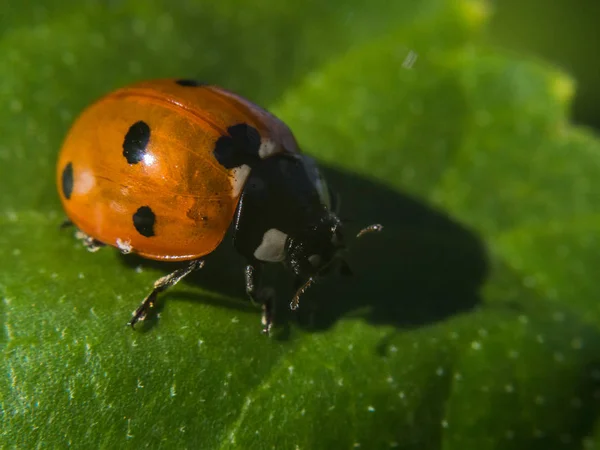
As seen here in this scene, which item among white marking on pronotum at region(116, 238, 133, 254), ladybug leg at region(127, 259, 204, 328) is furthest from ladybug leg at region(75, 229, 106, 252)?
ladybug leg at region(127, 259, 204, 328)

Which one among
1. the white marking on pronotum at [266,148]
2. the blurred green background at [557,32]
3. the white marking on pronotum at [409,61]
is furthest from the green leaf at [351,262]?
the blurred green background at [557,32]

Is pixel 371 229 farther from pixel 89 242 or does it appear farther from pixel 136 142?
pixel 89 242

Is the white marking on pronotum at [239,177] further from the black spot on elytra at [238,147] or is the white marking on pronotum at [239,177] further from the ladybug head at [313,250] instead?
the ladybug head at [313,250]

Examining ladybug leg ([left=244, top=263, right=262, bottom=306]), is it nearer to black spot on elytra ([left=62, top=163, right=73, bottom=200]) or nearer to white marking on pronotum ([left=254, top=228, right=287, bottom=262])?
white marking on pronotum ([left=254, top=228, right=287, bottom=262])

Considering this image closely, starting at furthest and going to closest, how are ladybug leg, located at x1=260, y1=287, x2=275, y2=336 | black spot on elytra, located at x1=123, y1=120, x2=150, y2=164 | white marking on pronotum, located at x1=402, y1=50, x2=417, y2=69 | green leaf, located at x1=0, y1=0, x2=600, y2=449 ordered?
white marking on pronotum, located at x1=402, y1=50, x2=417, y2=69, ladybug leg, located at x1=260, y1=287, x2=275, y2=336, black spot on elytra, located at x1=123, y1=120, x2=150, y2=164, green leaf, located at x1=0, y1=0, x2=600, y2=449

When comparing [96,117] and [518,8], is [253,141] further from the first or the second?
[518,8]

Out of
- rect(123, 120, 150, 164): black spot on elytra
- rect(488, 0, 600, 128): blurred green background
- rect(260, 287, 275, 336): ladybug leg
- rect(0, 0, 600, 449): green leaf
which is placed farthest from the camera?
rect(488, 0, 600, 128): blurred green background
